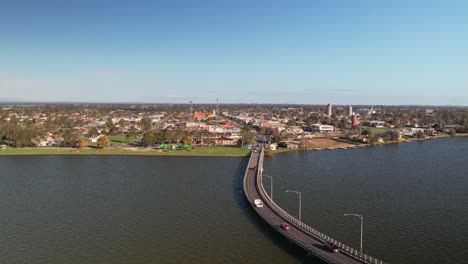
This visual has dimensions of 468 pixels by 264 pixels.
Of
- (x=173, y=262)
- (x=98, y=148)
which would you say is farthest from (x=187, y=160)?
(x=173, y=262)

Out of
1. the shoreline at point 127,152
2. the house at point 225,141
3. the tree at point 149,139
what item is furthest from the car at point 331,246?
the house at point 225,141

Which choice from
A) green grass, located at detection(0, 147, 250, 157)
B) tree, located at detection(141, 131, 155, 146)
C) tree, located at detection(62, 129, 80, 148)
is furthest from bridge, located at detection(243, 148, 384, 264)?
tree, located at detection(62, 129, 80, 148)

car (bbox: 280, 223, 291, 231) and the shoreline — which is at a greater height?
car (bbox: 280, 223, 291, 231)

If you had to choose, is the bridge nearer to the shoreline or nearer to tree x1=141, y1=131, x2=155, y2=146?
the shoreline

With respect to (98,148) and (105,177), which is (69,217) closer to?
(105,177)

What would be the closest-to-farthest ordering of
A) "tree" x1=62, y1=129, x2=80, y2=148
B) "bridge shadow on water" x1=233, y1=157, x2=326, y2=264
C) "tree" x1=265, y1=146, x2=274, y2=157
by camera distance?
"bridge shadow on water" x1=233, y1=157, x2=326, y2=264, "tree" x1=265, y1=146, x2=274, y2=157, "tree" x1=62, y1=129, x2=80, y2=148

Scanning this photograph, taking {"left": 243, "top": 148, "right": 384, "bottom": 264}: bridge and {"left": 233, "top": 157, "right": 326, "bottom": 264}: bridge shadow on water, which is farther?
{"left": 233, "top": 157, "right": 326, "bottom": 264}: bridge shadow on water

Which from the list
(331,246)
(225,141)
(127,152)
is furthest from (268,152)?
(331,246)

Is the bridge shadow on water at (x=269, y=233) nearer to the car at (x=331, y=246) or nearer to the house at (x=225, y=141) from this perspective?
the car at (x=331, y=246)

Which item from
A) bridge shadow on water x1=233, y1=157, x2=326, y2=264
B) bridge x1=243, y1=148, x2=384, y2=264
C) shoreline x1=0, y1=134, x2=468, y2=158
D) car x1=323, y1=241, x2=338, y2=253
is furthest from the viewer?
shoreline x1=0, y1=134, x2=468, y2=158
